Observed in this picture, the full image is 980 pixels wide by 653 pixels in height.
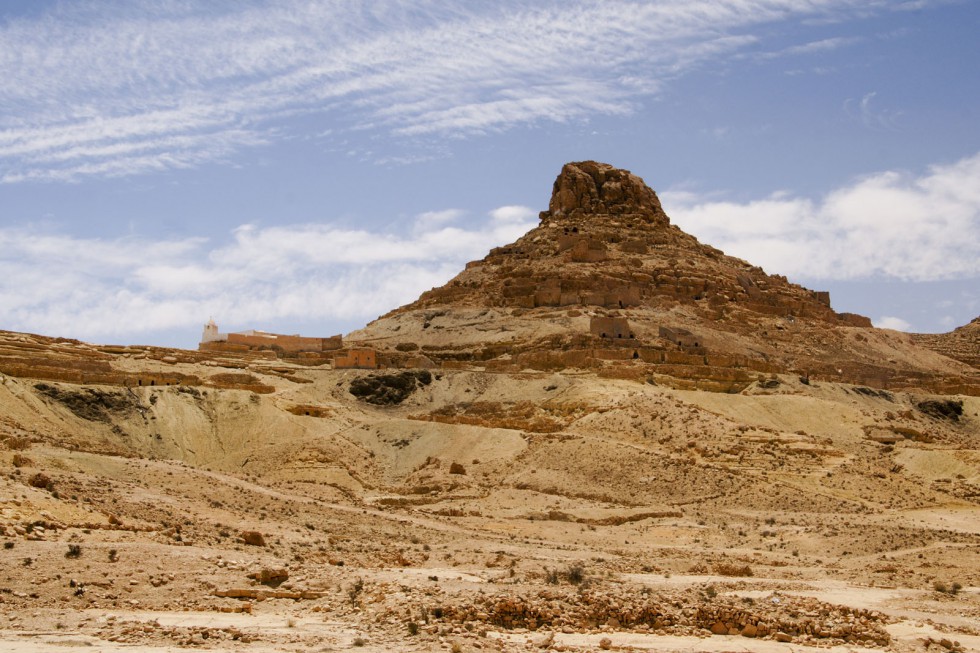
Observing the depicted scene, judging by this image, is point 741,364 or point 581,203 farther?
point 581,203

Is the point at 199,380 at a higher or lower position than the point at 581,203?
lower

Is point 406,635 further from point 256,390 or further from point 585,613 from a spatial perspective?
point 256,390

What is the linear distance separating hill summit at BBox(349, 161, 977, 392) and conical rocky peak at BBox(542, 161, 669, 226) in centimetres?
11

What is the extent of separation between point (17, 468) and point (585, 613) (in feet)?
47.8

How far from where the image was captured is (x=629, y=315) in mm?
68250

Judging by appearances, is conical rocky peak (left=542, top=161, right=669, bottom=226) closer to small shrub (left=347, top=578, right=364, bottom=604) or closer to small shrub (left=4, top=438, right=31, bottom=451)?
small shrub (left=4, top=438, right=31, bottom=451)

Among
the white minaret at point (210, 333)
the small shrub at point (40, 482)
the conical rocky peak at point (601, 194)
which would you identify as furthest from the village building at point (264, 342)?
the small shrub at point (40, 482)

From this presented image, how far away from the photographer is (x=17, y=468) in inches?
1049

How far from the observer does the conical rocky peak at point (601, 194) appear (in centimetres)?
9375

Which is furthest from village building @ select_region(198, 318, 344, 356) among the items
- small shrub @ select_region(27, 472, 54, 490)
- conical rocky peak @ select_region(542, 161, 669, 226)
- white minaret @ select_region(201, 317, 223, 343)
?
small shrub @ select_region(27, 472, 54, 490)

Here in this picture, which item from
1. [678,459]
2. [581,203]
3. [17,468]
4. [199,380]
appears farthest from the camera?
[581,203]

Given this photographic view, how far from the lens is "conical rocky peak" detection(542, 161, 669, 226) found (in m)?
93.8

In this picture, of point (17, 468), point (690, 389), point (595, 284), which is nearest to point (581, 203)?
point (595, 284)

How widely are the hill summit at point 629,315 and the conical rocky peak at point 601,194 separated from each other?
0.35 feet
